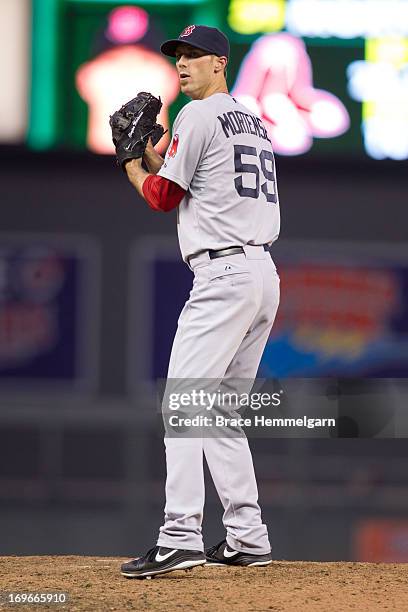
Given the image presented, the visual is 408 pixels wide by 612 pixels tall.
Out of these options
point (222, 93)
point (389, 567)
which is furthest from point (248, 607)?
point (222, 93)

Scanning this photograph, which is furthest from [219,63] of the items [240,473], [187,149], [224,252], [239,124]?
[240,473]

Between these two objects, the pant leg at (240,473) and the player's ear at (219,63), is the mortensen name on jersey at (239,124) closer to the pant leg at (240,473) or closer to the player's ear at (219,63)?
the player's ear at (219,63)

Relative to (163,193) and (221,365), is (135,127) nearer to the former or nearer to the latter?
(163,193)

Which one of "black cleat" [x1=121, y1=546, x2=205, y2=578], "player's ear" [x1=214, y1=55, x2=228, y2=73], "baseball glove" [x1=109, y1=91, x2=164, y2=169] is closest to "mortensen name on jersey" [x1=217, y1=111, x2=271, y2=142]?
"player's ear" [x1=214, y1=55, x2=228, y2=73]

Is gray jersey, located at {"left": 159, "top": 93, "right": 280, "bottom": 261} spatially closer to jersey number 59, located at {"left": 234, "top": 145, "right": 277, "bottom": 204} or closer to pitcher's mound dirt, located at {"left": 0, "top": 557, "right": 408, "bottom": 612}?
jersey number 59, located at {"left": 234, "top": 145, "right": 277, "bottom": 204}

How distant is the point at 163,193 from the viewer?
4.03m

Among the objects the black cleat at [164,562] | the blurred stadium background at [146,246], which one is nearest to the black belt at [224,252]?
the black cleat at [164,562]

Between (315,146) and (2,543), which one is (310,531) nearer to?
(2,543)

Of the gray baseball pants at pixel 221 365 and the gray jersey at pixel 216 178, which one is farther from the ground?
the gray jersey at pixel 216 178

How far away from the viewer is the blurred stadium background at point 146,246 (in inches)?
407

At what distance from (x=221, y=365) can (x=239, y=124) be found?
80 cm

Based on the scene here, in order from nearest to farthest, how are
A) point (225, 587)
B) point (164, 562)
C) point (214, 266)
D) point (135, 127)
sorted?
point (225, 587) < point (164, 562) < point (214, 266) < point (135, 127)

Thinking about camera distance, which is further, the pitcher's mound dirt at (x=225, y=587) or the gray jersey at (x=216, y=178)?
the gray jersey at (x=216, y=178)

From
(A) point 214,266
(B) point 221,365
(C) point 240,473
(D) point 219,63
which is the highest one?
(D) point 219,63
